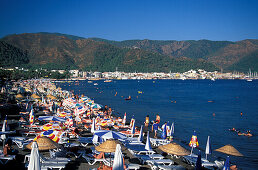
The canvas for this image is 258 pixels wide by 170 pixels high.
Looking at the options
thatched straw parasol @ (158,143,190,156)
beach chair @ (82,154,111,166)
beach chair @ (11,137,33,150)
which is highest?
thatched straw parasol @ (158,143,190,156)

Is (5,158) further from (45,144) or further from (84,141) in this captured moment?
(84,141)

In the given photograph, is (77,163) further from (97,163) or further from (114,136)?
(114,136)

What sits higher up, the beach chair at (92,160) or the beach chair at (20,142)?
the beach chair at (20,142)

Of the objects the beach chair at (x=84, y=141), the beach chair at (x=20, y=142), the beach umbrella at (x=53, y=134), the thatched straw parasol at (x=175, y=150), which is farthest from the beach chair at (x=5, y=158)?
the thatched straw parasol at (x=175, y=150)

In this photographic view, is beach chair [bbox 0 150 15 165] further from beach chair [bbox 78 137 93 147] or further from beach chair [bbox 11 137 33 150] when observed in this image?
beach chair [bbox 78 137 93 147]

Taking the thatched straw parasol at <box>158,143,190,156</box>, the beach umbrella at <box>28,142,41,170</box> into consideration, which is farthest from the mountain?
the beach umbrella at <box>28,142,41,170</box>

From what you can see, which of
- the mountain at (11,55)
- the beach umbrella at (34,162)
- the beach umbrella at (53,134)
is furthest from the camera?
the mountain at (11,55)

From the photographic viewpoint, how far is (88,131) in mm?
18625

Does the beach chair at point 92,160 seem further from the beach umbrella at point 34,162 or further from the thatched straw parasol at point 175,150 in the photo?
the beach umbrella at point 34,162

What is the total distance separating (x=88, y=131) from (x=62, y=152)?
7.36m

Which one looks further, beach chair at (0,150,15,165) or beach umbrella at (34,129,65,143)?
beach umbrella at (34,129,65,143)

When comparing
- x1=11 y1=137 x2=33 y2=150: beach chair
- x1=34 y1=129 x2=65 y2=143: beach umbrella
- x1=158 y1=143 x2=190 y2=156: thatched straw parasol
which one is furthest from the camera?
x1=11 y1=137 x2=33 y2=150: beach chair

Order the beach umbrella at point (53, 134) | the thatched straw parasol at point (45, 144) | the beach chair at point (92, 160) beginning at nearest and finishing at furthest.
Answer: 1. the thatched straw parasol at point (45, 144)
2. the beach chair at point (92, 160)
3. the beach umbrella at point (53, 134)

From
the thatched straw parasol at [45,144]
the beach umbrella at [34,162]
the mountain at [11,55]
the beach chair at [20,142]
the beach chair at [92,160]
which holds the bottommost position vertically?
the beach chair at [92,160]
